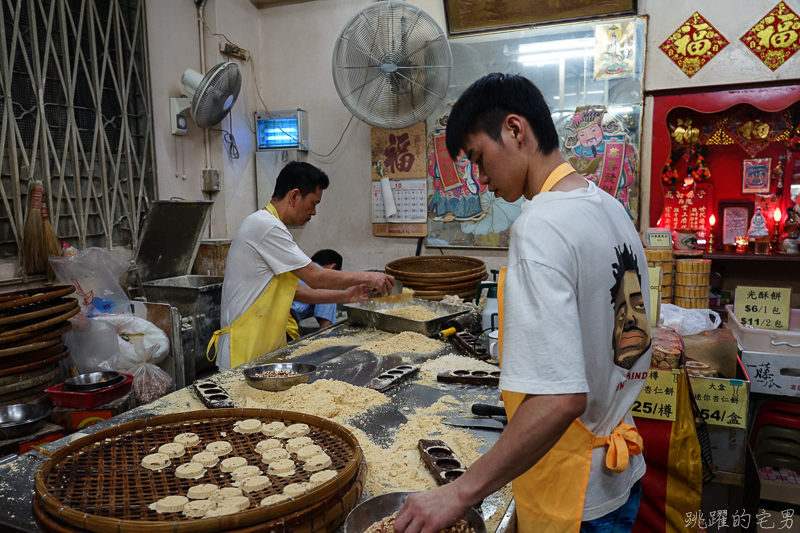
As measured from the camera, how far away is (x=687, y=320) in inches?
101

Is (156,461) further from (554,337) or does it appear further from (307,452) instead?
(554,337)

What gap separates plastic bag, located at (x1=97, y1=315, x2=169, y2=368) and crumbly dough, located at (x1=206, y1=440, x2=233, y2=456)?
2314 millimetres

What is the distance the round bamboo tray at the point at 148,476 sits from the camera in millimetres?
936

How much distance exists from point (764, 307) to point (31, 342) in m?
3.63

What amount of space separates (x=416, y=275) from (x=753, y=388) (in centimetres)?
192

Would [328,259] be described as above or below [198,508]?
above

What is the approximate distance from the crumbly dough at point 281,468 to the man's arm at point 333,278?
1.55m

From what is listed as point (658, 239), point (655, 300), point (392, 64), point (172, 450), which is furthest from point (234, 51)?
point (172, 450)

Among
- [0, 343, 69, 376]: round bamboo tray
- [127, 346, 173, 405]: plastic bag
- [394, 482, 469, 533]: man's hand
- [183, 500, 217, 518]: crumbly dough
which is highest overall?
[394, 482, 469, 533]: man's hand

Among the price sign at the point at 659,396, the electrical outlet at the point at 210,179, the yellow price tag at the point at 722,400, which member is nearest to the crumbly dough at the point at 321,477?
the price sign at the point at 659,396

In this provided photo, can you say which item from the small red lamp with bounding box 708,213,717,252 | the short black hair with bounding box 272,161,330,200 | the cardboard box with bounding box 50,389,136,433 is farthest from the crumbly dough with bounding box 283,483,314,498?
the small red lamp with bounding box 708,213,717,252

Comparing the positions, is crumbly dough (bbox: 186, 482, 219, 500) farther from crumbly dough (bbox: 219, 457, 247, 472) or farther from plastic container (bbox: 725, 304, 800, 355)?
plastic container (bbox: 725, 304, 800, 355)

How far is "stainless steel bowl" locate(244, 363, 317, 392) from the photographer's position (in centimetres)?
188

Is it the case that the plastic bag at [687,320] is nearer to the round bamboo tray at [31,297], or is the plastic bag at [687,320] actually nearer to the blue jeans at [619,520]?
the blue jeans at [619,520]
